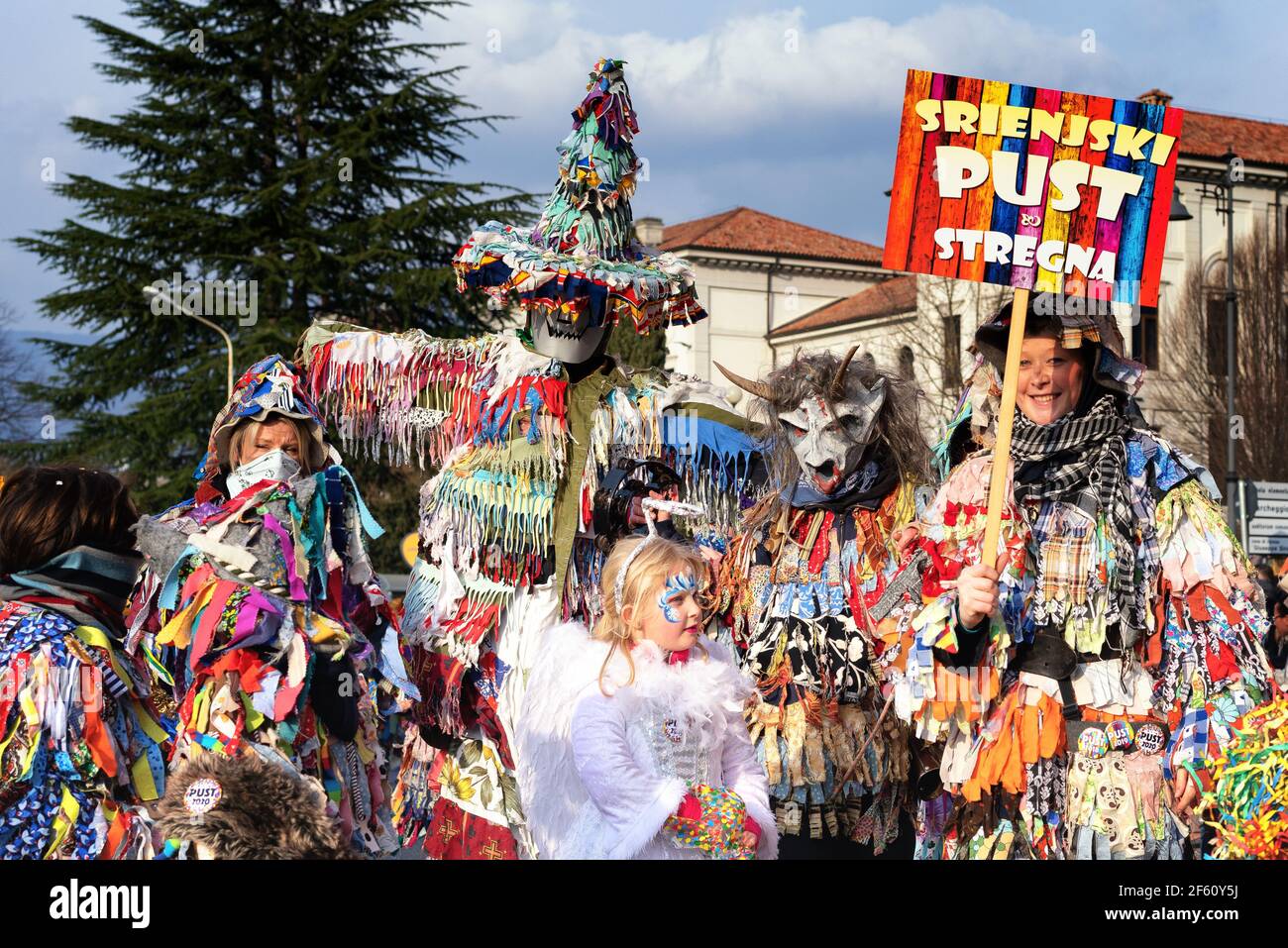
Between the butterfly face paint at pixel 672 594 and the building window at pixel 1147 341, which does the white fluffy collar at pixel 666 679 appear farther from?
the building window at pixel 1147 341

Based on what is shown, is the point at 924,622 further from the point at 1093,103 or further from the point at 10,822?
the point at 10,822

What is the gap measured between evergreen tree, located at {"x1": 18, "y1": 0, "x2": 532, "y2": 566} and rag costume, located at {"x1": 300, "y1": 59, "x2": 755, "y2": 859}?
685 inches

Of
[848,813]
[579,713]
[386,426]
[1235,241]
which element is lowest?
[848,813]

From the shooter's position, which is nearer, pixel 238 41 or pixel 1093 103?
pixel 1093 103

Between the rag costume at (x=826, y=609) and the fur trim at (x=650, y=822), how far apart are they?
3.23 feet

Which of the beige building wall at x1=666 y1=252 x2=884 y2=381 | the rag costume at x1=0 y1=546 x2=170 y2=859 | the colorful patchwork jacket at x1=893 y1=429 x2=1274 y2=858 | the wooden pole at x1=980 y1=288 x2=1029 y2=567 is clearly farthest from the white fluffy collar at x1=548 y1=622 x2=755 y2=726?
the beige building wall at x1=666 y1=252 x2=884 y2=381

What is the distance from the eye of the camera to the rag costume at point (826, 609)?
4.57 meters

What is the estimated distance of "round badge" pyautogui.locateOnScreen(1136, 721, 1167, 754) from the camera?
359 centimetres

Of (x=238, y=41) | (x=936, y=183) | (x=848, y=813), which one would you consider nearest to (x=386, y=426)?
(x=848, y=813)

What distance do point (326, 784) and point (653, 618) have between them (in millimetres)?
925

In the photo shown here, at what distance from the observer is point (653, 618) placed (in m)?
3.87

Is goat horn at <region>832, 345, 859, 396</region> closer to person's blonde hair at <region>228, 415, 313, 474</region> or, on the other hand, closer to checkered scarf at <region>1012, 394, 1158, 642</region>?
checkered scarf at <region>1012, 394, 1158, 642</region>

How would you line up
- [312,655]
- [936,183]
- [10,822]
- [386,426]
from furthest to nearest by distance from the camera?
[386,426] → [312,655] → [936,183] → [10,822]

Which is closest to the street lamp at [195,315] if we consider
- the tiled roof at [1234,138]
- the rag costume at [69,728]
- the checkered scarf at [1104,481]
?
the rag costume at [69,728]
